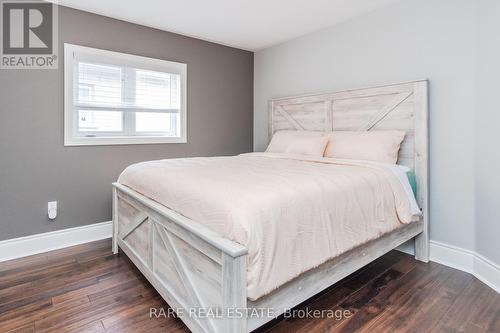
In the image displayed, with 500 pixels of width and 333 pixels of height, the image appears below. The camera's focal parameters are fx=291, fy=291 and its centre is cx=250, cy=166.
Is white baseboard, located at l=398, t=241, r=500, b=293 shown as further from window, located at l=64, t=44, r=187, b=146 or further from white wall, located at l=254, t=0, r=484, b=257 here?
window, located at l=64, t=44, r=187, b=146

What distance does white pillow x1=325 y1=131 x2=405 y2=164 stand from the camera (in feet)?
8.22

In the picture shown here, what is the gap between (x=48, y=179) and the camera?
109 inches

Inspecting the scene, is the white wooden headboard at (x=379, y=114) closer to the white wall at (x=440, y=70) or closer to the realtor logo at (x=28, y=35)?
the white wall at (x=440, y=70)

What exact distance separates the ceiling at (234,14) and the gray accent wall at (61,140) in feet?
0.60

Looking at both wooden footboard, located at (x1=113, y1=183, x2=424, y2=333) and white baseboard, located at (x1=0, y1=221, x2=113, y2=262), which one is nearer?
wooden footboard, located at (x1=113, y1=183, x2=424, y2=333)

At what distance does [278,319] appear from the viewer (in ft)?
5.62

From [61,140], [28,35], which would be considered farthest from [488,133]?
[28,35]

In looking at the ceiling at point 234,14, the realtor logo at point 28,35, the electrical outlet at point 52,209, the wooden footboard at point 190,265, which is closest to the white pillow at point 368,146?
the ceiling at point 234,14

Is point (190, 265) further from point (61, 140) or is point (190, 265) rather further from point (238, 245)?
point (61, 140)

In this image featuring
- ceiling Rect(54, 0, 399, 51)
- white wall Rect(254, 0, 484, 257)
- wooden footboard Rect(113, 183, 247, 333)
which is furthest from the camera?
ceiling Rect(54, 0, 399, 51)

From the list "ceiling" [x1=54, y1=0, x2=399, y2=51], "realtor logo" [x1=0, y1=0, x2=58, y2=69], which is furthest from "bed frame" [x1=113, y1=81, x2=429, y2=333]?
"realtor logo" [x1=0, y1=0, x2=58, y2=69]

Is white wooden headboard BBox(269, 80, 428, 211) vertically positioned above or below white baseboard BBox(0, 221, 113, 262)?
above

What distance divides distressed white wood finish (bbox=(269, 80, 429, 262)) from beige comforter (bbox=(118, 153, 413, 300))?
54 cm

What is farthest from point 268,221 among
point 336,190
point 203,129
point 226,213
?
point 203,129
